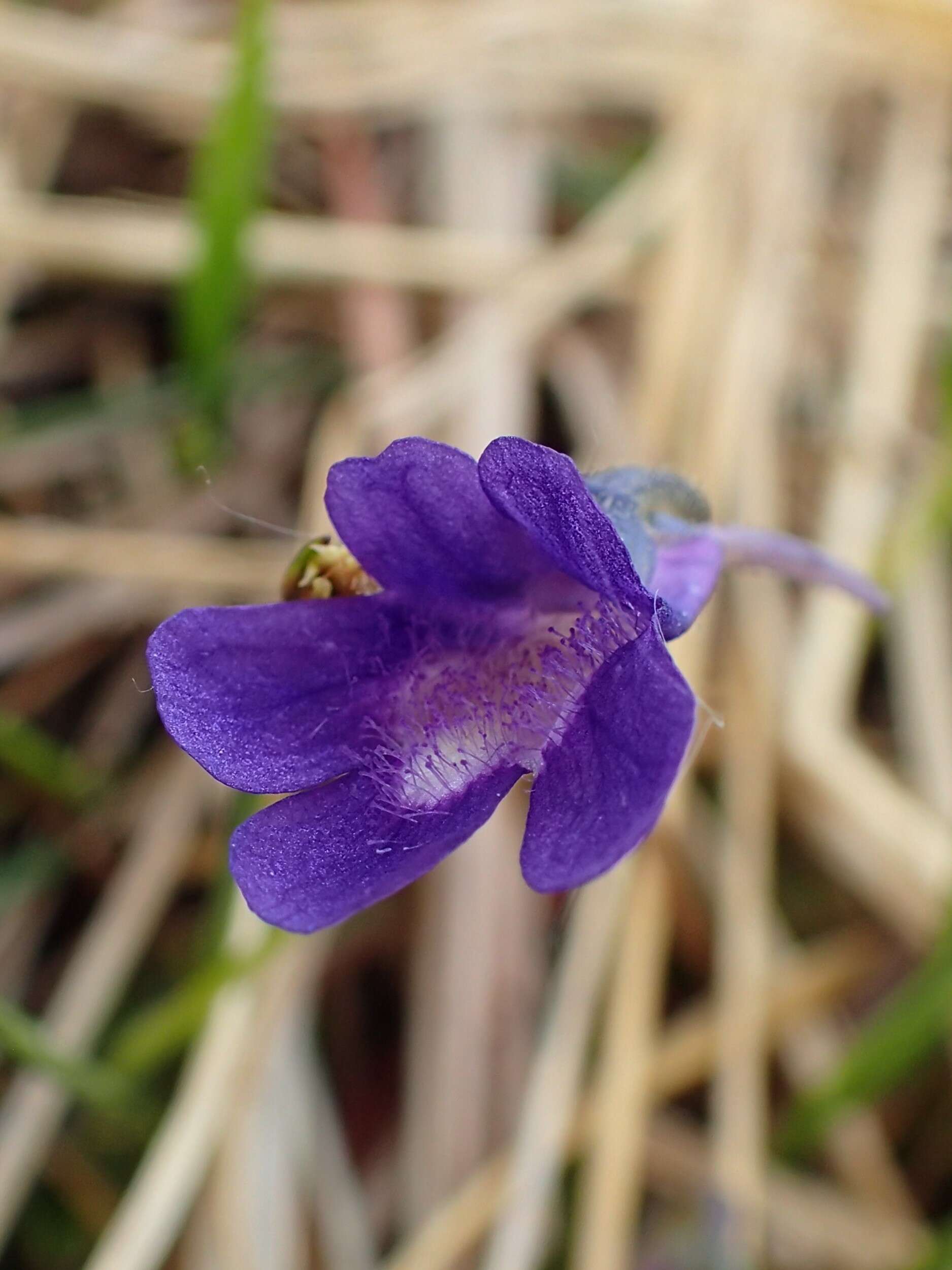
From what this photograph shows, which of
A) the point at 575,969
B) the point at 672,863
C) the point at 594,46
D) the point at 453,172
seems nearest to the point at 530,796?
the point at 575,969

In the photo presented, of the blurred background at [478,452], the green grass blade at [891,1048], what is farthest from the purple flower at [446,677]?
the green grass blade at [891,1048]

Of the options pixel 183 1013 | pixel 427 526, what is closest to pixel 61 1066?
pixel 183 1013

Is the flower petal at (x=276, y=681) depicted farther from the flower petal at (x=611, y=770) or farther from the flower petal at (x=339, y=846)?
the flower petal at (x=611, y=770)

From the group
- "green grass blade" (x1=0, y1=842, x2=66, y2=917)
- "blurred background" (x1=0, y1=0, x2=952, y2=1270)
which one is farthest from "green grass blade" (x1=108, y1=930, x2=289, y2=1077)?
"green grass blade" (x1=0, y1=842, x2=66, y2=917)

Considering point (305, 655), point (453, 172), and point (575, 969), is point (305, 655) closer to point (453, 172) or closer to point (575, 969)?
point (575, 969)

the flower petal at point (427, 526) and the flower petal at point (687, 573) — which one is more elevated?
the flower petal at point (427, 526)

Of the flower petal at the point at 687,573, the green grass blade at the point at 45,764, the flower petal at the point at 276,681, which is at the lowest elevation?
the green grass blade at the point at 45,764
